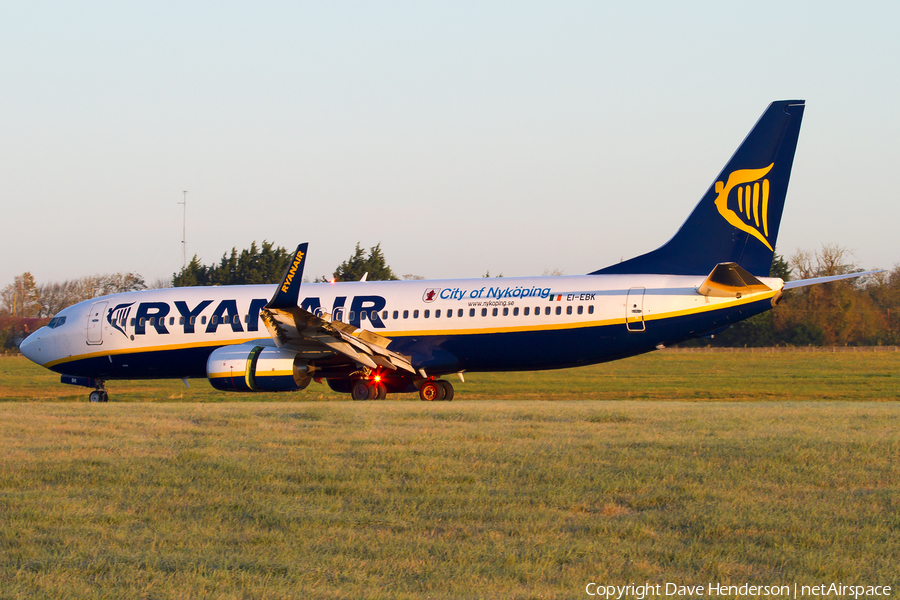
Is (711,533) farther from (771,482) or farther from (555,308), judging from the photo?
(555,308)

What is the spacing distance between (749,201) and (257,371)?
11.7 m

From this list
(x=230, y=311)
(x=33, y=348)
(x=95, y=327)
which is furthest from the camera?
(x=33, y=348)

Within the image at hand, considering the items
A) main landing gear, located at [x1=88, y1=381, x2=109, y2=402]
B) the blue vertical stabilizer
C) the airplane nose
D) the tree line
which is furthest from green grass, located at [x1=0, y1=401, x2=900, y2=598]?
the tree line

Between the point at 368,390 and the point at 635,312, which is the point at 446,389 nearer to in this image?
the point at 368,390

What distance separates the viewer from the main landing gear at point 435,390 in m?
23.0

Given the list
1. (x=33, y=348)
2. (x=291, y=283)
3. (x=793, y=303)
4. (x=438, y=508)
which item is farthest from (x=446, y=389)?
(x=793, y=303)

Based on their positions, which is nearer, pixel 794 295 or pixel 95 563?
pixel 95 563

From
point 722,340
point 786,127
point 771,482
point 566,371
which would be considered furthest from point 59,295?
point 771,482

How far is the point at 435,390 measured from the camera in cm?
2305

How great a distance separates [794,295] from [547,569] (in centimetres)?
7520

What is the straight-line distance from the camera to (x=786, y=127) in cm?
2022

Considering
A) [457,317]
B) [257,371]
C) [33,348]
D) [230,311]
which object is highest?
[230,311]

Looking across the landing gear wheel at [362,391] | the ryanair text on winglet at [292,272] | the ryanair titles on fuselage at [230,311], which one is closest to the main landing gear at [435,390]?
the landing gear wheel at [362,391]

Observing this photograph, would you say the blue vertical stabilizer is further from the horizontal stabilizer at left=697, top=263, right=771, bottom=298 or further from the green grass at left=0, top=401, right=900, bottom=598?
the green grass at left=0, top=401, right=900, bottom=598
